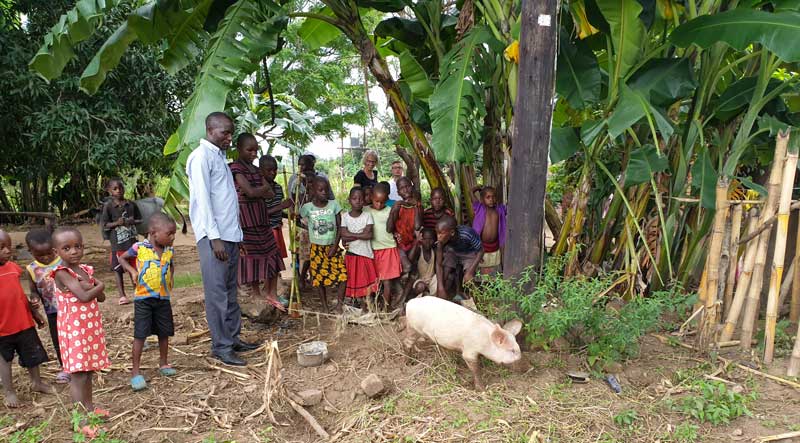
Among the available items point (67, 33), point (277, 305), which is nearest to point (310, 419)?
point (277, 305)

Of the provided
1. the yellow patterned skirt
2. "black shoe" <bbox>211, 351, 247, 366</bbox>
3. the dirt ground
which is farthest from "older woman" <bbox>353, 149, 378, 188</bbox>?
"black shoe" <bbox>211, 351, 247, 366</bbox>

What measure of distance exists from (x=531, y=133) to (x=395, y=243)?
1.88 metres

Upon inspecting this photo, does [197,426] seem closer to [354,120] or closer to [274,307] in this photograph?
[274,307]

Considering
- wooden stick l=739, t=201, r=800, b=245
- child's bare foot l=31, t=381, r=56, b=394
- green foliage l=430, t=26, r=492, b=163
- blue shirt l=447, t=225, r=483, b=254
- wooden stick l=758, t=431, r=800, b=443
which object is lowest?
wooden stick l=758, t=431, r=800, b=443

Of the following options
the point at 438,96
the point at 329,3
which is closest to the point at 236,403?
the point at 438,96

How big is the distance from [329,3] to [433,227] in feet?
7.35

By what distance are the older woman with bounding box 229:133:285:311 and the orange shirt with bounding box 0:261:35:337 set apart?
147cm

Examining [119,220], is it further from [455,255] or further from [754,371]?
[754,371]

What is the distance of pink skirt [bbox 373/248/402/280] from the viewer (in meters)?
4.81

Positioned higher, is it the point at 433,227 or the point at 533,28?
the point at 533,28

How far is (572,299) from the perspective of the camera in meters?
3.18

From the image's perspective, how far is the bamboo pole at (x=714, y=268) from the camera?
3562 mm

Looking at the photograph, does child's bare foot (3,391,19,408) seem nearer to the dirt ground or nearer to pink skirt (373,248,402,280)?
the dirt ground

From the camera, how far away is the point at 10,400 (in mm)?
3262
